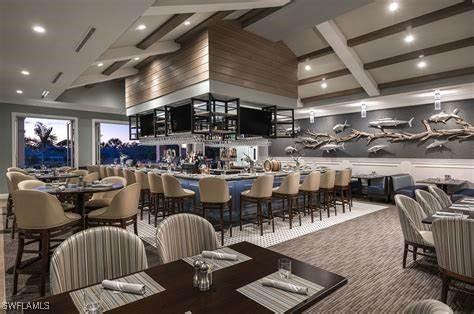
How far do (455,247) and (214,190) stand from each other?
3024 millimetres

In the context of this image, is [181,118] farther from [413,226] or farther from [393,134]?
[393,134]

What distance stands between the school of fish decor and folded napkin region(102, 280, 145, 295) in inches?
349

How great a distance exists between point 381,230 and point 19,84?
892 centimetres

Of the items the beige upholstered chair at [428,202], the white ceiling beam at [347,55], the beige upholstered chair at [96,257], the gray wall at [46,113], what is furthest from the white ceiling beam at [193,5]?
the gray wall at [46,113]

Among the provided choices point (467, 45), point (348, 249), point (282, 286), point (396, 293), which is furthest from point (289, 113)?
point (282, 286)

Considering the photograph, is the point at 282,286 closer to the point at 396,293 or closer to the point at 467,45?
the point at 396,293

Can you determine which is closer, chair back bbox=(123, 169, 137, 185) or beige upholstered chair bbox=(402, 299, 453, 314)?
beige upholstered chair bbox=(402, 299, 453, 314)

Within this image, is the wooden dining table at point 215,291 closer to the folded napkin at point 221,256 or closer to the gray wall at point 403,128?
the folded napkin at point 221,256

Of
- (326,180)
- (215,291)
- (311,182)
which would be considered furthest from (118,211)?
(326,180)

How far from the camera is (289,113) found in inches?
352

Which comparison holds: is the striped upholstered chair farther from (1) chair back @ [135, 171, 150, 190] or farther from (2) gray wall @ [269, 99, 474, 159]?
(2) gray wall @ [269, 99, 474, 159]

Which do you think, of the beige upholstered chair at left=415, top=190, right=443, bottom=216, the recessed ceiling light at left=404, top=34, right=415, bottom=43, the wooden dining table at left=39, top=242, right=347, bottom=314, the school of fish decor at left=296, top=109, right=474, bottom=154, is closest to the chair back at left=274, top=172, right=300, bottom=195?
the beige upholstered chair at left=415, top=190, right=443, bottom=216

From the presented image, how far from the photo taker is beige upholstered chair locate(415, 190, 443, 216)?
12.2ft

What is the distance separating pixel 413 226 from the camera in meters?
3.13
